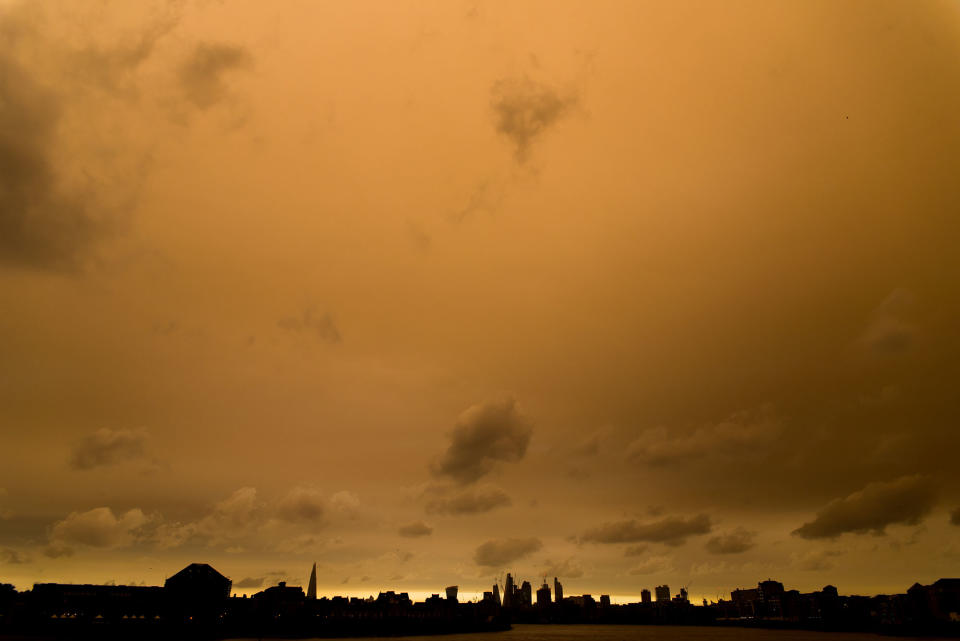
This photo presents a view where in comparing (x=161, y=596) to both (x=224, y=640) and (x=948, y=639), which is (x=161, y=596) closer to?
(x=224, y=640)

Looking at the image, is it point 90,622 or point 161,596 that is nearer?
point 90,622

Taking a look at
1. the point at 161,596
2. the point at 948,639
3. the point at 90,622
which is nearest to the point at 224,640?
the point at 161,596

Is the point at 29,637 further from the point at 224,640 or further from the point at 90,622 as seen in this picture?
the point at 224,640

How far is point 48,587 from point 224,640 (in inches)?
2537

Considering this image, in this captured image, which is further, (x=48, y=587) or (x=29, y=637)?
(x=48, y=587)

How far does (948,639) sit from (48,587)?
325273mm

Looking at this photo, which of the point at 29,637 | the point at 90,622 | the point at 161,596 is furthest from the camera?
the point at 161,596

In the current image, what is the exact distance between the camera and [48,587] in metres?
191

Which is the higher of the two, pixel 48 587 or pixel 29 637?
pixel 48 587

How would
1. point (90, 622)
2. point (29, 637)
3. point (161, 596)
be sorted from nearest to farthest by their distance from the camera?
point (29, 637), point (90, 622), point (161, 596)

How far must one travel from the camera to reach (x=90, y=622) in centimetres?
18462

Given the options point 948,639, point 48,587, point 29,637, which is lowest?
point 948,639

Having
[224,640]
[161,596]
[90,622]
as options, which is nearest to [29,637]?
[90,622]

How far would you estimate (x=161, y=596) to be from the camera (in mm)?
196500
